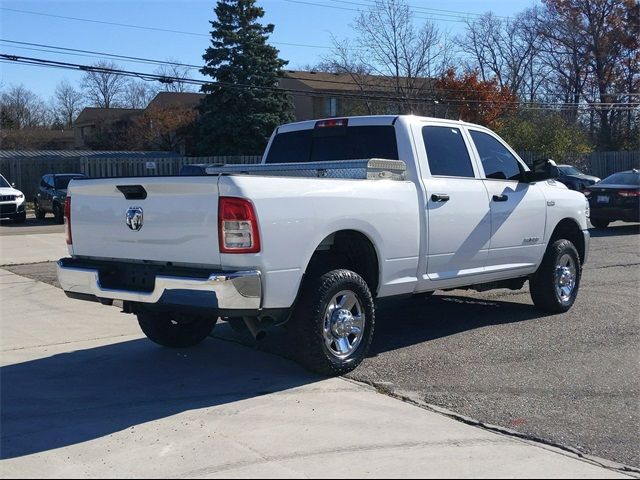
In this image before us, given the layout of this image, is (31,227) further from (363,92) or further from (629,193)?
(363,92)

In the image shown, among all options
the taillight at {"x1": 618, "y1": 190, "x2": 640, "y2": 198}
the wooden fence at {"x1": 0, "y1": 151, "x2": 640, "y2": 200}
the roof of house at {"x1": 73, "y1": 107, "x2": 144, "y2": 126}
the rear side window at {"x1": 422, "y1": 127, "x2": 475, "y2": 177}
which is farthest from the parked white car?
the roof of house at {"x1": 73, "y1": 107, "x2": 144, "y2": 126}

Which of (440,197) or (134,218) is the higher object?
(440,197)

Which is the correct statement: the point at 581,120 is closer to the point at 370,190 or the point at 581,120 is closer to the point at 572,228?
the point at 572,228

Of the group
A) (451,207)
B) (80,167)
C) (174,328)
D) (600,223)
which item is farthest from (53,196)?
(451,207)

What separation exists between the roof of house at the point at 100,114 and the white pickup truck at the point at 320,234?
200 feet

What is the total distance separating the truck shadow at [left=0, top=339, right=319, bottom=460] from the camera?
4.98 meters

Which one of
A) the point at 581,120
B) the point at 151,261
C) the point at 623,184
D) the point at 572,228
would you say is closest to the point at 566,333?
the point at 572,228

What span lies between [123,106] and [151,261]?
77020mm

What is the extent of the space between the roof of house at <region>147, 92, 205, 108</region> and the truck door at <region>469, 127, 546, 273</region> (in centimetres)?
5451

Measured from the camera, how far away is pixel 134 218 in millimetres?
5742

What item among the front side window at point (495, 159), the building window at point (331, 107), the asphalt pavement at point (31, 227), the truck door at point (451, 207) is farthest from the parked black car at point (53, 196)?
the building window at point (331, 107)

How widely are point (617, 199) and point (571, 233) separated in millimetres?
10639

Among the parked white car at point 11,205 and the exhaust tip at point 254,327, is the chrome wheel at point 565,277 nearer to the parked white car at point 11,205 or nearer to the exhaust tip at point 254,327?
the exhaust tip at point 254,327

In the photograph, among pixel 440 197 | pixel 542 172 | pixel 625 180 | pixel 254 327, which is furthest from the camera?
pixel 625 180
